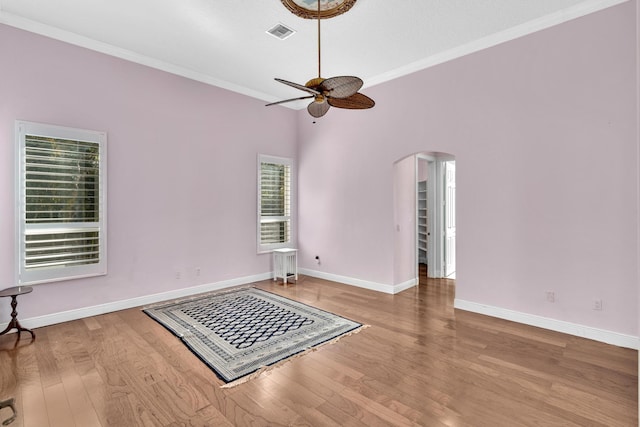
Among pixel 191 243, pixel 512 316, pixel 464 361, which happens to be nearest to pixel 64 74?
pixel 191 243

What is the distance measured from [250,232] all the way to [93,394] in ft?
11.7

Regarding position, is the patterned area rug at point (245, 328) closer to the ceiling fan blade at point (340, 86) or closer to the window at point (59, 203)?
the window at point (59, 203)

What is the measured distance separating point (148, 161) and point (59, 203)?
46.4 inches

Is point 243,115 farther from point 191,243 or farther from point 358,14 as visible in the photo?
point 358,14

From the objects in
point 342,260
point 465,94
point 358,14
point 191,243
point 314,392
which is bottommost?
point 314,392

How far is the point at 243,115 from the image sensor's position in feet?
18.6

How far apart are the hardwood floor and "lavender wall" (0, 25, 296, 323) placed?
3.09 ft

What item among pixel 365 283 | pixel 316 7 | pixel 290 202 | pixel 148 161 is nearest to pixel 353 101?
pixel 316 7

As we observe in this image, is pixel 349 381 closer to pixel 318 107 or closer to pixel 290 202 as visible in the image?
pixel 318 107

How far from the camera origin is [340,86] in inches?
107

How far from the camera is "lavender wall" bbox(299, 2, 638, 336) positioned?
3.22m

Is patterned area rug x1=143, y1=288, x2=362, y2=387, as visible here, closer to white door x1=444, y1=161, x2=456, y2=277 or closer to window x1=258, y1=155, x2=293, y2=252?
window x1=258, y1=155, x2=293, y2=252

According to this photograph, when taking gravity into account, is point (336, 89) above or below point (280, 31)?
below

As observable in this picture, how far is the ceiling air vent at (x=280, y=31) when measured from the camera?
3.74m
